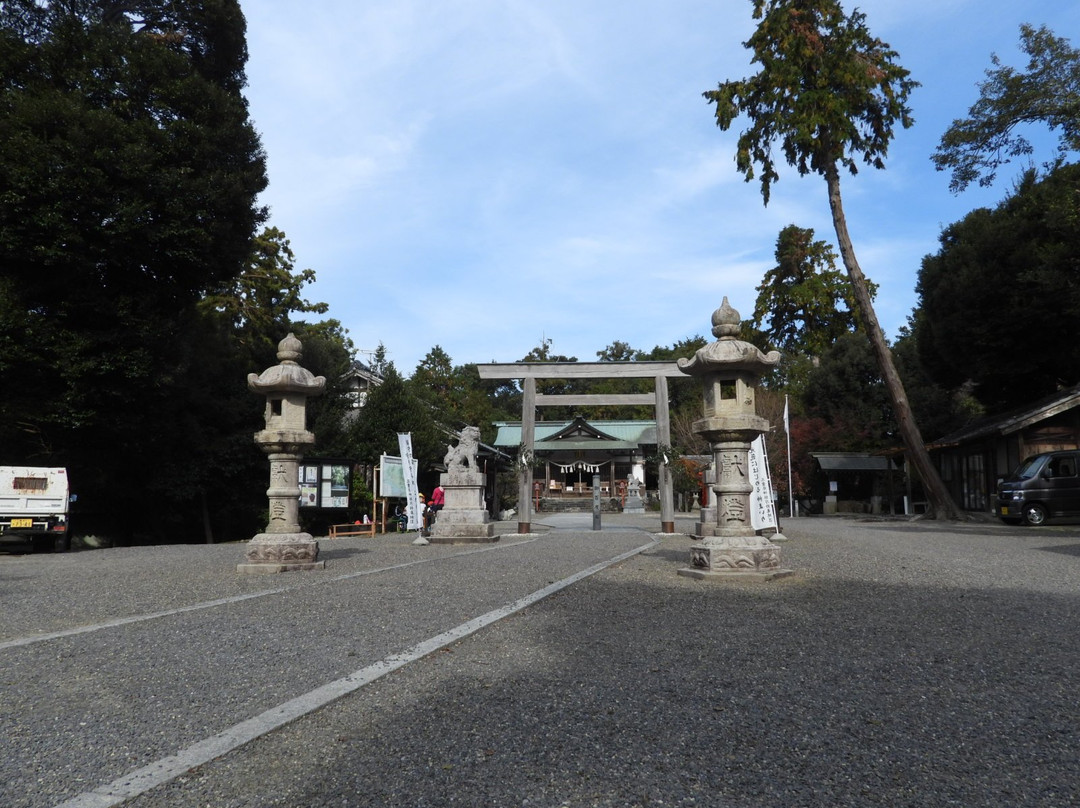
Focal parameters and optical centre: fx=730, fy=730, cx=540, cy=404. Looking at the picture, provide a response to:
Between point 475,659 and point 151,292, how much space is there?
49.4 feet

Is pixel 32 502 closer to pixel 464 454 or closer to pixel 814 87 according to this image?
pixel 464 454

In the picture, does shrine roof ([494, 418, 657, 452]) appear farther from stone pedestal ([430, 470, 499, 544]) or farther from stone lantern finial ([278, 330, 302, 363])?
stone lantern finial ([278, 330, 302, 363])

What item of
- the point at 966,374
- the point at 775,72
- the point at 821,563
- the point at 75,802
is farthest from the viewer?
the point at 966,374

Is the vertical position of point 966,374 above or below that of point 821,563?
above

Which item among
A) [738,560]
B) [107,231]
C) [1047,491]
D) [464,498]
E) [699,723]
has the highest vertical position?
[107,231]

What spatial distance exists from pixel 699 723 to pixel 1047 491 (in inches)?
684

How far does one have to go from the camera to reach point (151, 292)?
16234 mm

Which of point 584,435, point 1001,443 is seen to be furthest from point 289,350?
point 584,435

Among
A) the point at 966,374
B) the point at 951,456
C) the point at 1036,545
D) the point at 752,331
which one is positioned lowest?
the point at 1036,545

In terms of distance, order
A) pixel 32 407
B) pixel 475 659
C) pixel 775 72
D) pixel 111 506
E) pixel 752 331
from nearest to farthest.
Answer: pixel 475 659 → pixel 32 407 → pixel 775 72 → pixel 111 506 → pixel 752 331

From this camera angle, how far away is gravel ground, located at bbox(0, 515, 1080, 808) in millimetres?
2586

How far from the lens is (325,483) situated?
18250 mm

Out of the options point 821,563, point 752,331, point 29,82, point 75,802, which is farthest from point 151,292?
point 752,331

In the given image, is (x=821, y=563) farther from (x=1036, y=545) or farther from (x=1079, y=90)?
(x=1079, y=90)
